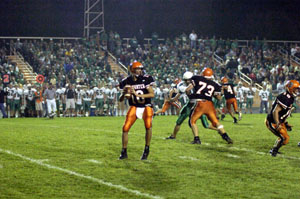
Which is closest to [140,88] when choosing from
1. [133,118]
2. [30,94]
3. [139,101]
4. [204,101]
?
[139,101]

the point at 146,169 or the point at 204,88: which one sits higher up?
the point at 204,88

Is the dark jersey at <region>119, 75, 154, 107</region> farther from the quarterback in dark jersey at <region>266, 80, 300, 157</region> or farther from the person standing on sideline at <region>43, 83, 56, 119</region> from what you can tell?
the person standing on sideline at <region>43, 83, 56, 119</region>

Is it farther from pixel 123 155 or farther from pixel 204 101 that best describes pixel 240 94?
pixel 123 155

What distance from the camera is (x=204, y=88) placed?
11.0m

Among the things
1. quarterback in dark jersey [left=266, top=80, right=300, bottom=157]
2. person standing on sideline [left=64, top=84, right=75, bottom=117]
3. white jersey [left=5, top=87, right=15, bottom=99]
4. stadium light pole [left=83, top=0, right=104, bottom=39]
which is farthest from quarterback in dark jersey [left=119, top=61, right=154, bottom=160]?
stadium light pole [left=83, top=0, right=104, bottom=39]

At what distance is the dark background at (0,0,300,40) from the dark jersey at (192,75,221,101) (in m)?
23.7

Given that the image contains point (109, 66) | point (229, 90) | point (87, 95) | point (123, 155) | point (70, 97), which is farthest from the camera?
point (109, 66)

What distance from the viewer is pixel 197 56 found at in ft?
109

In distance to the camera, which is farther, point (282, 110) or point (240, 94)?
point (240, 94)

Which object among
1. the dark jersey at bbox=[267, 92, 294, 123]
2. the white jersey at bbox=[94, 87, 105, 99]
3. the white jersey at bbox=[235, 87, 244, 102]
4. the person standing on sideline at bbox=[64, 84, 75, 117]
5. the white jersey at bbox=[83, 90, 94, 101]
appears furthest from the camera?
the white jersey at bbox=[235, 87, 244, 102]

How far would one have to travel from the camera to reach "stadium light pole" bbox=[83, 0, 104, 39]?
3225 centimetres

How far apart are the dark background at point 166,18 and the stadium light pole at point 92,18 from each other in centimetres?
61

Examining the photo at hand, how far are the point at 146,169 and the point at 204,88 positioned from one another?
141 inches

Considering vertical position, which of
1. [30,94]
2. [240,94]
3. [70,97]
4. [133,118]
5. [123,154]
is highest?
[240,94]
